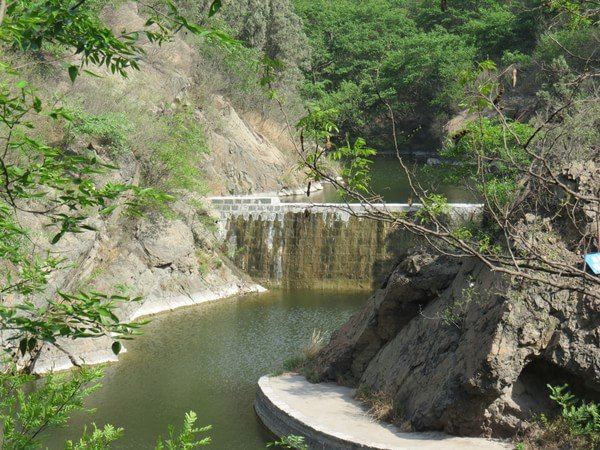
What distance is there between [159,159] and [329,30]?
32836mm

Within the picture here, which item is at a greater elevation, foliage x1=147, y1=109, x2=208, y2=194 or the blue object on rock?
foliage x1=147, y1=109, x2=208, y2=194

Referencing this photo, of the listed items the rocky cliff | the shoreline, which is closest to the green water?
the shoreline

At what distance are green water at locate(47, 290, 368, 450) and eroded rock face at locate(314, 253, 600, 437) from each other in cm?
237

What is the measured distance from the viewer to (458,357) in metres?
10.9

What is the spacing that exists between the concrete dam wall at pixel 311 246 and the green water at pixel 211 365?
929 mm

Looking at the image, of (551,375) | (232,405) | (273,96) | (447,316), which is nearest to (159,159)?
(232,405)

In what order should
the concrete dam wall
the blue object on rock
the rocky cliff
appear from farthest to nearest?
the concrete dam wall → the rocky cliff → the blue object on rock

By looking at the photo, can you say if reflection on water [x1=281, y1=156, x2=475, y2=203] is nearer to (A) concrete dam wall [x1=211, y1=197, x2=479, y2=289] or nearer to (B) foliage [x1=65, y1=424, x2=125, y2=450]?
(A) concrete dam wall [x1=211, y1=197, x2=479, y2=289]

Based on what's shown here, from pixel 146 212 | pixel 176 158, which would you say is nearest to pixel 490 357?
pixel 146 212

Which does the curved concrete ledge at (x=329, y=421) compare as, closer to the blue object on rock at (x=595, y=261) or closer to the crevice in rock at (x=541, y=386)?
the crevice in rock at (x=541, y=386)

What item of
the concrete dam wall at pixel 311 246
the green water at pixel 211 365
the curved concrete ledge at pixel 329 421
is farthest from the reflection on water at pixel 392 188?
the curved concrete ledge at pixel 329 421

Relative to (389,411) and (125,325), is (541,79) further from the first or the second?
(125,325)

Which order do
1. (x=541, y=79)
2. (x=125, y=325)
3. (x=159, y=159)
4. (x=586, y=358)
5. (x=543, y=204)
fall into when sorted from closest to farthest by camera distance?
1. (x=125, y=325)
2. (x=586, y=358)
3. (x=543, y=204)
4. (x=159, y=159)
5. (x=541, y=79)

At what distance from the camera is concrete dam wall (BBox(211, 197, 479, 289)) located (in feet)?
75.3
